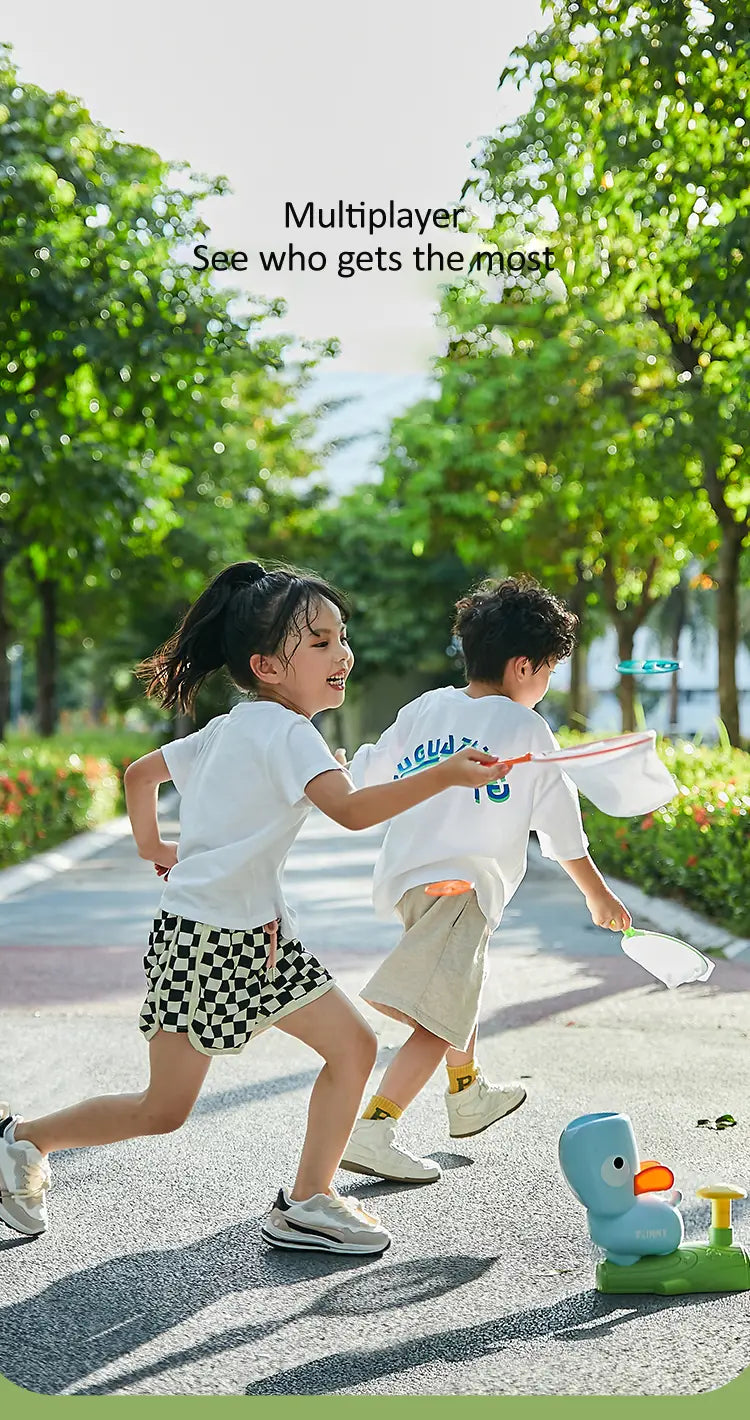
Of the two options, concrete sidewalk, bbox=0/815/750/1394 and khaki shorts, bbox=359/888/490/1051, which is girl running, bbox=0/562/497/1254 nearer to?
concrete sidewalk, bbox=0/815/750/1394

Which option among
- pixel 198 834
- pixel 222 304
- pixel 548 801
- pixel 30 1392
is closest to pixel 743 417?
pixel 222 304

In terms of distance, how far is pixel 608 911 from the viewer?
12.5 ft

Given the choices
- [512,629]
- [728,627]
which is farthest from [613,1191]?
[728,627]

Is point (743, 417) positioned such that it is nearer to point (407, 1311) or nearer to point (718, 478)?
point (718, 478)

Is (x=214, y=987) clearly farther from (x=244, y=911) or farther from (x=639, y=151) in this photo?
(x=639, y=151)

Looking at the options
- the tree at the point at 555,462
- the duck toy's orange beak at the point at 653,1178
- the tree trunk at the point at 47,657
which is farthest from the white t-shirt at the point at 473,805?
the tree trunk at the point at 47,657

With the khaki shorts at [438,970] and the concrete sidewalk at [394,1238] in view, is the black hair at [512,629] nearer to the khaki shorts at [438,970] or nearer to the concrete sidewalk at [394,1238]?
the khaki shorts at [438,970]

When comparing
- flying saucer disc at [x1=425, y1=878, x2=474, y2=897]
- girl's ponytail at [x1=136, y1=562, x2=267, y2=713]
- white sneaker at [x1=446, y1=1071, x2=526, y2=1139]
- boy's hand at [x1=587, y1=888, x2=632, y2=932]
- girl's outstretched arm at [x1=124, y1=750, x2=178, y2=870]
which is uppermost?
girl's ponytail at [x1=136, y1=562, x2=267, y2=713]

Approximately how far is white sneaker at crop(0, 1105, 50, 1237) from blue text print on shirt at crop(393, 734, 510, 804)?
119 centimetres

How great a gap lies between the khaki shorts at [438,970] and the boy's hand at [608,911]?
349 mm

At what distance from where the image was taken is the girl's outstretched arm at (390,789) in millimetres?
3076

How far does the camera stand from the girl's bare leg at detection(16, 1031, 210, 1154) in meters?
3.40

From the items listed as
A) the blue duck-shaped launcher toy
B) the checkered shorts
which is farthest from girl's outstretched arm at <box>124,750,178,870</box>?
the blue duck-shaped launcher toy

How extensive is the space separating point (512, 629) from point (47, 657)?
21.0 m
